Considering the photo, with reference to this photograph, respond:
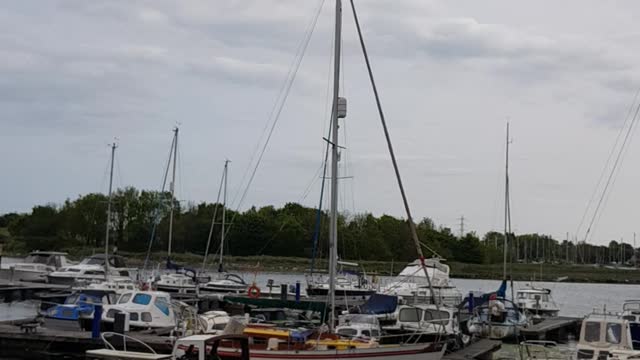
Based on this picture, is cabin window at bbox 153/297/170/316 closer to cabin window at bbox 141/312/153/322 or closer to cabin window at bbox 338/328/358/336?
cabin window at bbox 141/312/153/322

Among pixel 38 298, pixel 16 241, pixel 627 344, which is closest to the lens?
pixel 627 344

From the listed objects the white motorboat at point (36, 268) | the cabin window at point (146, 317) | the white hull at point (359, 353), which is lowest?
the white hull at point (359, 353)

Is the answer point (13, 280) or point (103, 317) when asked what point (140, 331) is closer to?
point (103, 317)

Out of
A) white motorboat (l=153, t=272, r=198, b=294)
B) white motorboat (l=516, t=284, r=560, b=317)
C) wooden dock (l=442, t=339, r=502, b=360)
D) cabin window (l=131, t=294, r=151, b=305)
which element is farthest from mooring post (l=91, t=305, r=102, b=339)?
white motorboat (l=516, t=284, r=560, b=317)

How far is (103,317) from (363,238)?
81.0m

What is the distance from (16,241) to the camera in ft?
597

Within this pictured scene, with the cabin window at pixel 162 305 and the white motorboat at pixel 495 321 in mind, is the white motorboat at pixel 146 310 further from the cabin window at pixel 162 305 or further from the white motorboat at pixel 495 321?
the white motorboat at pixel 495 321

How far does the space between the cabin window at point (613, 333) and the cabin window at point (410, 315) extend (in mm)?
11560

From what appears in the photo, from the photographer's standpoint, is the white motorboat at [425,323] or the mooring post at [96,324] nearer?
the mooring post at [96,324]

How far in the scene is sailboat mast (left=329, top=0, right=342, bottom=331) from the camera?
30.9 m

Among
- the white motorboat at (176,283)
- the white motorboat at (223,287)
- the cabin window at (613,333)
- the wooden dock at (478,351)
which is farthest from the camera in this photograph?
the white motorboat at (223,287)

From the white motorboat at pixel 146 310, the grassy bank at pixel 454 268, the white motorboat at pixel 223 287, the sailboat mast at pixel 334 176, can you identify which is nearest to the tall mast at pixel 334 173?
the sailboat mast at pixel 334 176

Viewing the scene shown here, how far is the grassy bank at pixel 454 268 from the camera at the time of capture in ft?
462

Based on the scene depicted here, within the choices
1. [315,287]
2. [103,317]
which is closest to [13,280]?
[315,287]
